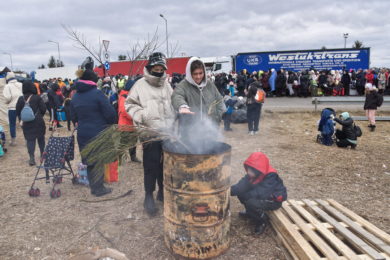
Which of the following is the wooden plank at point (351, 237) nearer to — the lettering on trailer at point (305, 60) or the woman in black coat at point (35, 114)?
the woman in black coat at point (35, 114)

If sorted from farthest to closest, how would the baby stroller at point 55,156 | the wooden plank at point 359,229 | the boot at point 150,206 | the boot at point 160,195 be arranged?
the baby stroller at point 55,156 < the boot at point 160,195 < the boot at point 150,206 < the wooden plank at point 359,229

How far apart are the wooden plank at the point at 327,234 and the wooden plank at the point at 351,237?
11 cm

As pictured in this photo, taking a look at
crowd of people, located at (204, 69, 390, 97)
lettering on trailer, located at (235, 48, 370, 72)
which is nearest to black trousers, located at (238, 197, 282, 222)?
crowd of people, located at (204, 69, 390, 97)

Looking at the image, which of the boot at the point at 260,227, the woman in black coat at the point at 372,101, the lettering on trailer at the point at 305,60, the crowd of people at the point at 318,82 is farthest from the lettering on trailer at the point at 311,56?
the boot at the point at 260,227

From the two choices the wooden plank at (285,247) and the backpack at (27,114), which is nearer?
the wooden plank at (285,247)

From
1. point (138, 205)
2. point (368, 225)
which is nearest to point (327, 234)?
point (368, 225)

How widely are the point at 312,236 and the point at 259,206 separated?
62 cm

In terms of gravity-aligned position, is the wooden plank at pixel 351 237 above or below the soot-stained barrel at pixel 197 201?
below

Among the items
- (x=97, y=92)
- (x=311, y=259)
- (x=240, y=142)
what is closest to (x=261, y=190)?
(x=311, y=259)

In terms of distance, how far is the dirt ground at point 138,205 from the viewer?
10.6 ft

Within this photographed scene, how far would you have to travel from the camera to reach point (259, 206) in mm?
3336

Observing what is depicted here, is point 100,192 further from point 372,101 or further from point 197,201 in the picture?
point 372,101

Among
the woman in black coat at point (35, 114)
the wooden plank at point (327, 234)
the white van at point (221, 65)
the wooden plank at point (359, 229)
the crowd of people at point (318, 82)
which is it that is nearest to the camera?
the wooden plank at point (327, 234)

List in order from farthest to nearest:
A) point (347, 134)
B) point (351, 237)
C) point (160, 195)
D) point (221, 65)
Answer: point (221, 65) → point (347, 134) → point (160, 195) → point (351, 237)
